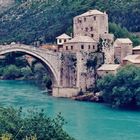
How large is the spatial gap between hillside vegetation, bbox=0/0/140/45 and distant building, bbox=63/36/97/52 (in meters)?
12.9

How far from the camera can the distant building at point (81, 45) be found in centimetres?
6348

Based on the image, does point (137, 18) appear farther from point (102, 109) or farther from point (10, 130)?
point (10, 130)

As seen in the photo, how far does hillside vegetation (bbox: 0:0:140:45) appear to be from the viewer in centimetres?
9869

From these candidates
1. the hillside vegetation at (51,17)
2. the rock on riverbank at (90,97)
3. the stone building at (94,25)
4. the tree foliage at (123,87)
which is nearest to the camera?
the tree foliage at (123,87)

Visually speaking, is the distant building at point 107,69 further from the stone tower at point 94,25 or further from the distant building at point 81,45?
the stone tower at point 94,25

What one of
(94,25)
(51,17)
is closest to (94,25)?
(94,25)

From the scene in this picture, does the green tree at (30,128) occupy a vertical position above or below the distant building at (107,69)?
below

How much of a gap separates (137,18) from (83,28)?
1254 inches

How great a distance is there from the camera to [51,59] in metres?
65.8

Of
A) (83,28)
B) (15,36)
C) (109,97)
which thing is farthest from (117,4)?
(109,97)

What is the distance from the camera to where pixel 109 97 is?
186 ft

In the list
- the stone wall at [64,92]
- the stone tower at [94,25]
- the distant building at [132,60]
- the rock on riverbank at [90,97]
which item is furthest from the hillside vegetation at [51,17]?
the rock on riverbank at [90,97]

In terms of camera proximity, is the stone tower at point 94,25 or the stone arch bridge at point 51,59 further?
the stone tower at point 94,25

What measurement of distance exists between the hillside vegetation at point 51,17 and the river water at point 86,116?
65.5ft
